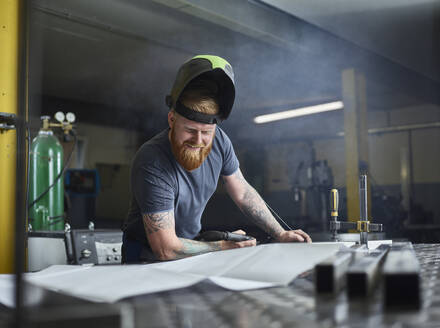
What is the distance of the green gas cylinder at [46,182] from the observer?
2662 millimetres

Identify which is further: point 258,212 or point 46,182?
point 46,182

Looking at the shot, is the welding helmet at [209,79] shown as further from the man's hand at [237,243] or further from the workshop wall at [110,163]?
the workshop wall at [110,163]

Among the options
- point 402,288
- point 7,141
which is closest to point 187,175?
point 7,141

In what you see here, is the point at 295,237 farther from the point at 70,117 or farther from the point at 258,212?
the point at 70,117

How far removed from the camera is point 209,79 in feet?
4.28

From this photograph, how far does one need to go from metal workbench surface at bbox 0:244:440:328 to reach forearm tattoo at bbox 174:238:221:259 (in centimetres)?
63

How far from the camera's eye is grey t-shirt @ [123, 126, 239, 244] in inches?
55.6

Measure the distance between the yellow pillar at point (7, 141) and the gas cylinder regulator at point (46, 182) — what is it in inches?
21.4

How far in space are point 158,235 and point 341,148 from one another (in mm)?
9277

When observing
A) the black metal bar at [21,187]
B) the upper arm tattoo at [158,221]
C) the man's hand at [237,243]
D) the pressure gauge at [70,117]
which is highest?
the pressure gauge at [70,117]

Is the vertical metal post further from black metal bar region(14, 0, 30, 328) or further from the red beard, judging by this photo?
black metal bar region(14, 0, 30, 328)

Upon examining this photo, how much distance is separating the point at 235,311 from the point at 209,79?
2.97ft

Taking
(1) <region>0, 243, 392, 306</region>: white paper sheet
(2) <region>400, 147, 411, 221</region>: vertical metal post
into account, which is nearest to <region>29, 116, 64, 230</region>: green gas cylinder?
(1) <region>0, 243, 392, 306</region>: white paper sheet

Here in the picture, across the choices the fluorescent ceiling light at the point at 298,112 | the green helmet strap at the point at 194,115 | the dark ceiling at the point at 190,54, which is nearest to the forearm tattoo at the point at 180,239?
the green helmet strap at the point at 194,115
